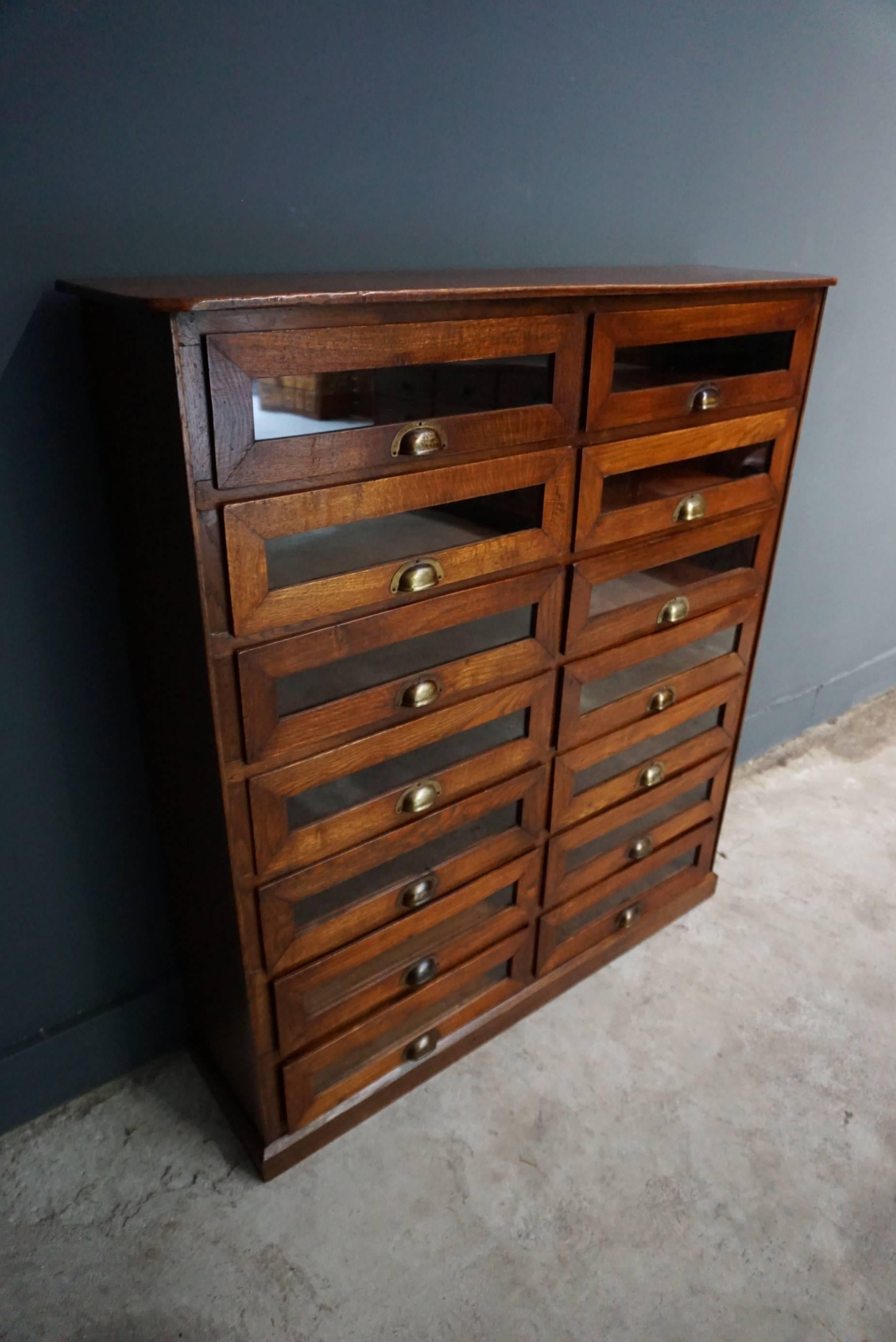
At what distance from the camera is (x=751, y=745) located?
2684mm

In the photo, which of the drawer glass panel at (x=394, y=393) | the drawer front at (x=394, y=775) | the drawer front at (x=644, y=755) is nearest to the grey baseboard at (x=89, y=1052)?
the drawer front at (x=394, y=775)

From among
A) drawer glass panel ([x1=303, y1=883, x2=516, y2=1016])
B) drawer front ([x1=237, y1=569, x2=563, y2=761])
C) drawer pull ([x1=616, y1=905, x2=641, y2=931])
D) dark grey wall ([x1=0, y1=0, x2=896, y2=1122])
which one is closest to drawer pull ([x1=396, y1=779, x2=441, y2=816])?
drawer front ([x1=237, y1=569, x2=563, y2=761])

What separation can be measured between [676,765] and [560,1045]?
0.61 metres

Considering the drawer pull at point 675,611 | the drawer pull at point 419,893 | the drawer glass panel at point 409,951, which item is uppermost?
the drawer pull at point 675,611

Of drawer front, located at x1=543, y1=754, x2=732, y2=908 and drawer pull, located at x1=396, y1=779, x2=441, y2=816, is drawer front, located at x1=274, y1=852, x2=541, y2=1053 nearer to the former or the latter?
drawer front, located at x1=543, y1=754, x2=732, y2=908

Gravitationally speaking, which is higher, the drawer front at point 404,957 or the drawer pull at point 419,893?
the drawer pull at point 419,893

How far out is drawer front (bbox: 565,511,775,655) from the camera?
1430mm

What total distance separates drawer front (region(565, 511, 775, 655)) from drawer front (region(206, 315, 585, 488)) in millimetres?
287

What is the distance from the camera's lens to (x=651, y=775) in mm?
1758

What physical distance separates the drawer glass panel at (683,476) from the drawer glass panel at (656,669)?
0.31 meters

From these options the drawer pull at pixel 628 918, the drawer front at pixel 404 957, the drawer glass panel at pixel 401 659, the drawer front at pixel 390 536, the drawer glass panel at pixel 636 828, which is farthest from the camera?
the drawer pull at pixel 628 918

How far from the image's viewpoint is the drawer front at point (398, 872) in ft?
4.22

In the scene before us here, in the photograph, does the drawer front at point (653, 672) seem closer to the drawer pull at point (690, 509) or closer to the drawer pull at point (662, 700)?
the drawer pull at point (662, 700)

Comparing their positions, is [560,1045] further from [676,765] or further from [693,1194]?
[676,765]
